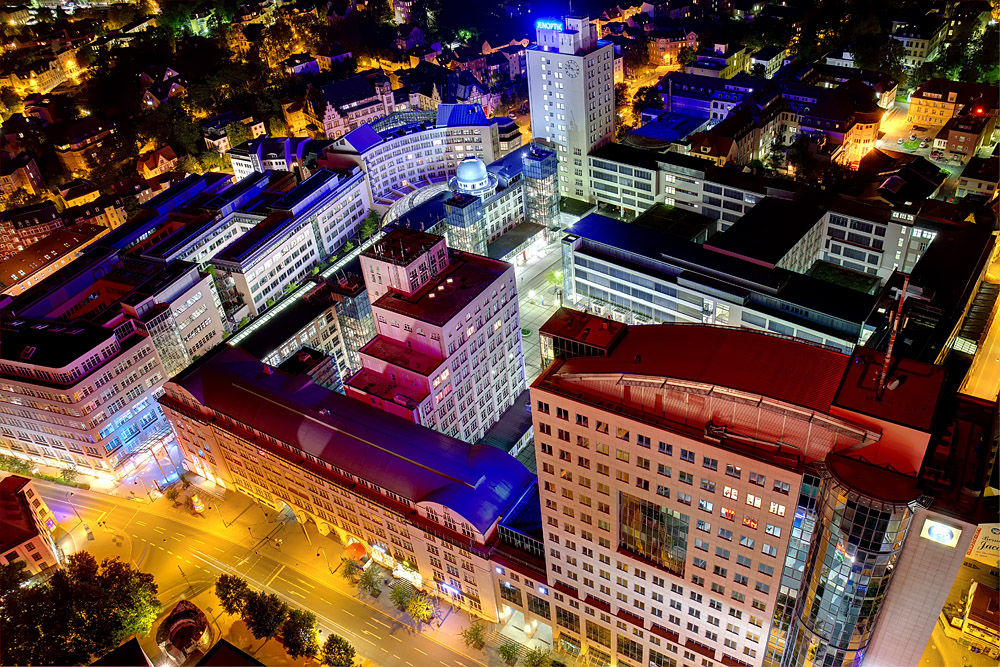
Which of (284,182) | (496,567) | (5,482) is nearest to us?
(496,567)

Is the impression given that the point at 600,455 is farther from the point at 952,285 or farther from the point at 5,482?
the point at 5,482

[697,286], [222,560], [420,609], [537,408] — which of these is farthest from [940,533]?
[222,560]

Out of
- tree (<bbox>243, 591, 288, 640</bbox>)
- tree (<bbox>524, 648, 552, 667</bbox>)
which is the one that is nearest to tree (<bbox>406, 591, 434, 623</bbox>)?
tree (<bbox>524, 648, 552, 667</bbox>)

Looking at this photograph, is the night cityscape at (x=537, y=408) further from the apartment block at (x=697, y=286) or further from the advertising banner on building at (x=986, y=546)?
the apartment block at (x=697, y=286)

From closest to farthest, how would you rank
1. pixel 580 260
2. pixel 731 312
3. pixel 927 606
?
pixel 927 606
pixel 731 312
pixel 580 260

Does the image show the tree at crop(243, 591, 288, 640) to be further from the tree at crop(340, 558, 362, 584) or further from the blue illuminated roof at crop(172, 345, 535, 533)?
the blue illuminated roof at crop(172, 345, 535, 533)

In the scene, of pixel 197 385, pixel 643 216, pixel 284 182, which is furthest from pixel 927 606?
pixel 284 182

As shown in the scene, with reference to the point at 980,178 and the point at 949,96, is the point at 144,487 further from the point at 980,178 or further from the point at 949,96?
the point at 949,96

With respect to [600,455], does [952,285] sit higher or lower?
lower
